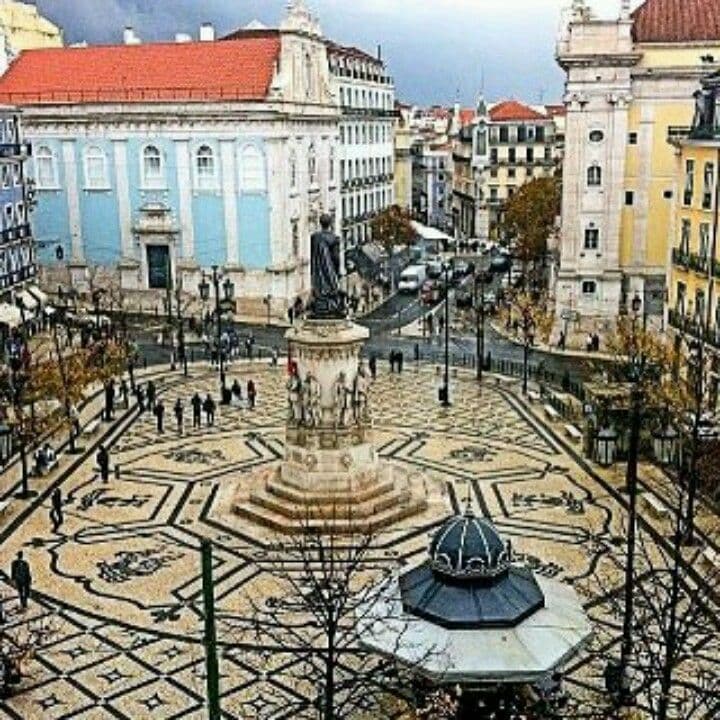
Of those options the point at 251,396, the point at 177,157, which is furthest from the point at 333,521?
the point at 177,157

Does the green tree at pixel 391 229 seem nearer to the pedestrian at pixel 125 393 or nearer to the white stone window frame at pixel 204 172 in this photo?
the white stone window frame at pixel 204 172

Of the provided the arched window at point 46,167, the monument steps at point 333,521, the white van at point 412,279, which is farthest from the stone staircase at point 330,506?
the white van at point 412,279

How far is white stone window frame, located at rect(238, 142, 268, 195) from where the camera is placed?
52.4 metres

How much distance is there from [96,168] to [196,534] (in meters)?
35.9

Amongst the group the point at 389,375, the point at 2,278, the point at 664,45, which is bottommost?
the point at 389,375

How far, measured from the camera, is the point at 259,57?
5344 cm

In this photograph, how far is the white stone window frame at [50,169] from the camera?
5522 centimetres

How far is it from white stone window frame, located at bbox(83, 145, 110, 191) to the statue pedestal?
3468 cm

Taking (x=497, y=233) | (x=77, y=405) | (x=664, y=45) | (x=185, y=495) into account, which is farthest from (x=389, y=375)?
(x=497, y=233)

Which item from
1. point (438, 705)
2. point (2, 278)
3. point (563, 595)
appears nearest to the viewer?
point (438, 705)

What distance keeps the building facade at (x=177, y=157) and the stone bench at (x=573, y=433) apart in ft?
81.8

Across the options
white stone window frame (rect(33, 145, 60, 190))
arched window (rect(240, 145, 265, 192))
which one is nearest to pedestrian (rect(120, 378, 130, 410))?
arched window (rect(240, 145, 265, 192))

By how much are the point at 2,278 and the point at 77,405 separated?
42.6 ft

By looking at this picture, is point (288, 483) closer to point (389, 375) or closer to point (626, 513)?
point (626, 513)
